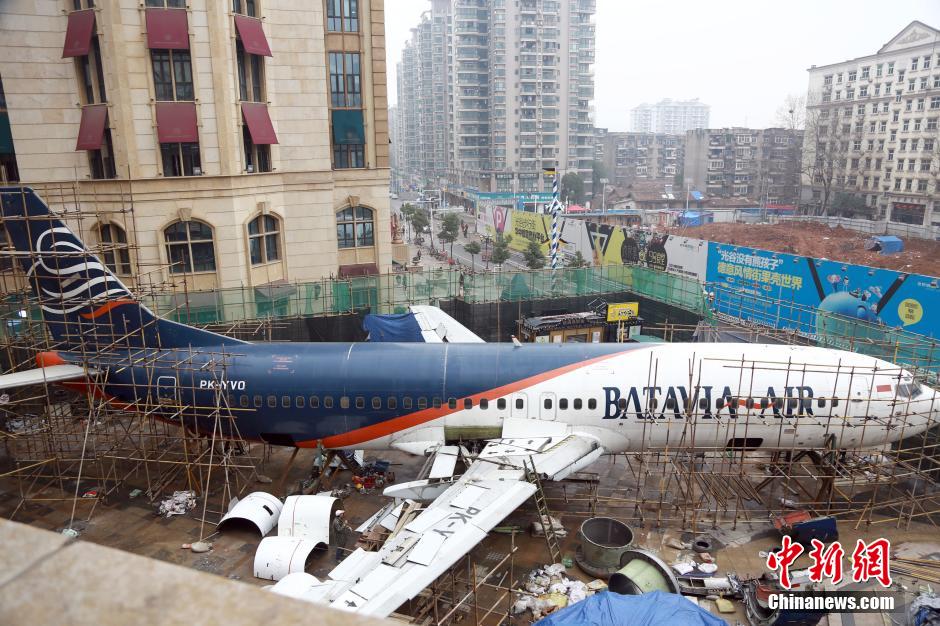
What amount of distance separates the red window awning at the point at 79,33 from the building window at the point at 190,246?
7851mm

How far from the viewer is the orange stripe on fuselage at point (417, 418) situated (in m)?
20.0

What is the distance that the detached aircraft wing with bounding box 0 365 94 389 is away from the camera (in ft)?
60.0

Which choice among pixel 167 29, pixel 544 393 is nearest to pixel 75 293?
pixel 167 29

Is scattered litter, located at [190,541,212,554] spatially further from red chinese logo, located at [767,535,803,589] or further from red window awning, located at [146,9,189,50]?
red window awning, located at [146,9,189,50]

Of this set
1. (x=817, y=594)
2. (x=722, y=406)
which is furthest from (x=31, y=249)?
(x=817, y=594)

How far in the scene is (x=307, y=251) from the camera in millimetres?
33219

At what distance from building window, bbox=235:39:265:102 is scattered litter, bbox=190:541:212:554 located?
1993 cm

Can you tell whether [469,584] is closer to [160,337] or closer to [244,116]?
[160,337]

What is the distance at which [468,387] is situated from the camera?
65.7ft

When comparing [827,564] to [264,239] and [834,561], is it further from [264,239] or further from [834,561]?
[264,239]

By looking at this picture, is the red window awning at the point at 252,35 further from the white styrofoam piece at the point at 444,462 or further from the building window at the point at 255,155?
the white styrofoam piece at the point at 444,462

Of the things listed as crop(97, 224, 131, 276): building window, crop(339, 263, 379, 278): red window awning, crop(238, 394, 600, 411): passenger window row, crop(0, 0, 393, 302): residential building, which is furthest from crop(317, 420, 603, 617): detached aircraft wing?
crop(97, 224, 131, 276): building window

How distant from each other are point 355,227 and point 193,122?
33.2ft

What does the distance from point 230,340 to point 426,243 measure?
275 feet
